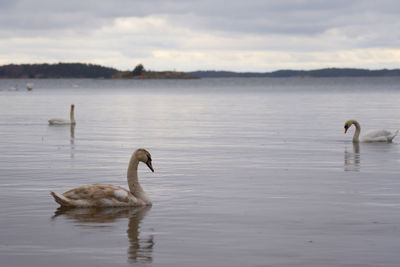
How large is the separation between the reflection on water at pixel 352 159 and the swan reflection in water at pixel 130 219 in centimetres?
804

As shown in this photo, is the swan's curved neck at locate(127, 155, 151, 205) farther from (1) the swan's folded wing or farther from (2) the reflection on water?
(2) the reflection on water

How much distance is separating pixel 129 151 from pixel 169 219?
1130 centimetres

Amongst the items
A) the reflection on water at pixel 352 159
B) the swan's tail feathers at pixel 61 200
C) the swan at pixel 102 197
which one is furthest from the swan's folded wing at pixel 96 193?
the reflection on water at pixel 352 159

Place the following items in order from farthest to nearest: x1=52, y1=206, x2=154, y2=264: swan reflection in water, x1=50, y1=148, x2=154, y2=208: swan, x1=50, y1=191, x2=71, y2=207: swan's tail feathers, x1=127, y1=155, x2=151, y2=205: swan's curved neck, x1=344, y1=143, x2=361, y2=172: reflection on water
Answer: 1. x1=344, y1=143, x2=361, y2=172: reflection on water
2. x1=127, y1=155, x2=151, y2=205: swan's curved neck
3. x1=50, y1=148, x2=154, y2=208: swan
4. x1=50, y1=191, x2=71, y2=207: swan's tail feathers
5. x1=52, y1=206, x2=154, y2=264: swan reflection in water

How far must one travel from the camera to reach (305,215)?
12664 mm

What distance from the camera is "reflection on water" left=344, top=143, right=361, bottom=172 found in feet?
64.4

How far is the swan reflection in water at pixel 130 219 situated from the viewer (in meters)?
9.91

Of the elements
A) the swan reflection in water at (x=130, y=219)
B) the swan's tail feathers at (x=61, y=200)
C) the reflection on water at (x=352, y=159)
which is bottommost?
the swan reflection in water at (x=130, y=219)

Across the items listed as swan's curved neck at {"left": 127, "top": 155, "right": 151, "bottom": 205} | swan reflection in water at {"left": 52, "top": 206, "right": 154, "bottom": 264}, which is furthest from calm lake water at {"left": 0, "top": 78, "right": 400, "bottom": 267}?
swan's curved neck at {"left": 127, "top": 155, "right": 151, "bottom": 205}

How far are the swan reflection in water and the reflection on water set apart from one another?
8045mm

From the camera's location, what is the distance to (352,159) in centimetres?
2198

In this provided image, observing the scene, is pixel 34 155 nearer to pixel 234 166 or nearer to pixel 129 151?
pixel 129 151

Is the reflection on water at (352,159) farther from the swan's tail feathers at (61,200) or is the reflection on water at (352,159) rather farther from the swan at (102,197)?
the swan's tail feathers at (61,200)

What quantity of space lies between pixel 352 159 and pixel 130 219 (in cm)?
1123
